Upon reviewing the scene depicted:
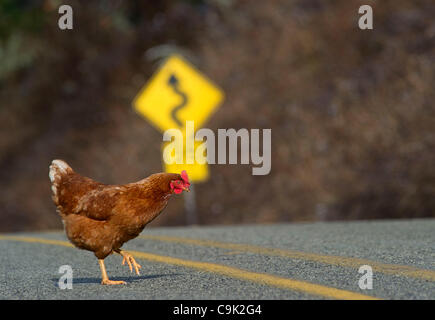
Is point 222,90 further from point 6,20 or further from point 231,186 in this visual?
point 6,20

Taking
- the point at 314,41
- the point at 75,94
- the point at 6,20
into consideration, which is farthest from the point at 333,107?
the point at 6,20

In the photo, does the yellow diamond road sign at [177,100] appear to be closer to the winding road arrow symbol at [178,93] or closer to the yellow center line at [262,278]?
the winding road arrow symbol at [178,93]

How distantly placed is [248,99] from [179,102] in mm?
3335

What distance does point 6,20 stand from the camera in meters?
30.9

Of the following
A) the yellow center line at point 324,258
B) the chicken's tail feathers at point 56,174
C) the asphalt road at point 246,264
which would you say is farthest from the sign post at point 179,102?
the chicken's tail feathers at point 56,174

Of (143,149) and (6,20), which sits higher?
(6,20)

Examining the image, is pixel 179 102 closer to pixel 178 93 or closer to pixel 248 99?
pixel 178 93

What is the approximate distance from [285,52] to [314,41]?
2.82 feet

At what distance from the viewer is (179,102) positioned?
1750 cm

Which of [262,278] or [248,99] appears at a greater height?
[248,99]

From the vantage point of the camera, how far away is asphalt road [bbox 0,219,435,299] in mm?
6074

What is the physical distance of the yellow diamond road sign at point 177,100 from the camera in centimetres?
1755

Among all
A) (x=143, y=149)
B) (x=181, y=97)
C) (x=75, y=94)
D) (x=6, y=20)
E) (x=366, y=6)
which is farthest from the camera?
(x=6, y=20)

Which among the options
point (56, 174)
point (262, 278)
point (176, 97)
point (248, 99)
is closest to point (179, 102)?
point (176, 97)
